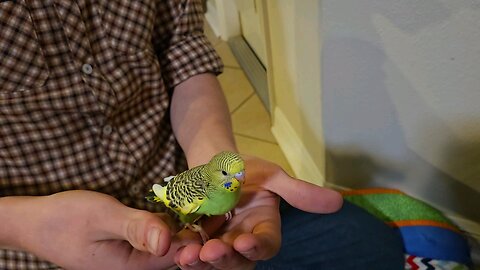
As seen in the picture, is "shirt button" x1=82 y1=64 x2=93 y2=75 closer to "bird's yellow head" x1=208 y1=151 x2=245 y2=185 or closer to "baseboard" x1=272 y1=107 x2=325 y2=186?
"bird's yellow head" x1=208 y1=151 x2=245 y2=185

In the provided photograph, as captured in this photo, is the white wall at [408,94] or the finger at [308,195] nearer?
the finger at [308,195]

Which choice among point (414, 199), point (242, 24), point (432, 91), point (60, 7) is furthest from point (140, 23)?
point (242, 24)

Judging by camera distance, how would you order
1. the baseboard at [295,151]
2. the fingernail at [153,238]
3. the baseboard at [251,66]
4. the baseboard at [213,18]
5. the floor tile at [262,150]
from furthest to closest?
the baseboard at [213,18]
the baseboard at [251,66]
the floor tile at [262,150]
the baseboard at [295,151]
the fingernail at [153,238]

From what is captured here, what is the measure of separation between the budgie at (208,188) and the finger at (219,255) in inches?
1.5

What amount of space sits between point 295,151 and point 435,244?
0.42m

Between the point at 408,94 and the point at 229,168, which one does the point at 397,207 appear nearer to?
the point at 408,94

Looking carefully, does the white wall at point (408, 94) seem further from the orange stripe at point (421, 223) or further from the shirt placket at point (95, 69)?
the shirt placket at point (95, 69)

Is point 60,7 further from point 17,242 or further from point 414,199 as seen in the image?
point 414,199

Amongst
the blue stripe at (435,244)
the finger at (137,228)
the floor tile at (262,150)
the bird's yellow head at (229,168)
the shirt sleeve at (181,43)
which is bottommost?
the floor tile at (262,150)

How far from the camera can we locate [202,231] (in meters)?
0.47

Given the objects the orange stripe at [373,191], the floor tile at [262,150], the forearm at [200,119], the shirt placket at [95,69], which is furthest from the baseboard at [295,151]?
the shirt placket at [95,69]

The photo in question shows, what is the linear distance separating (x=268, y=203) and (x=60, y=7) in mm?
286

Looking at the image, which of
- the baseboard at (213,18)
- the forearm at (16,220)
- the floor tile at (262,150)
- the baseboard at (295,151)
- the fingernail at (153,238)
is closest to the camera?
the fingernail at (153,238)

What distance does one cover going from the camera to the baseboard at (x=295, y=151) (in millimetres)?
1082
